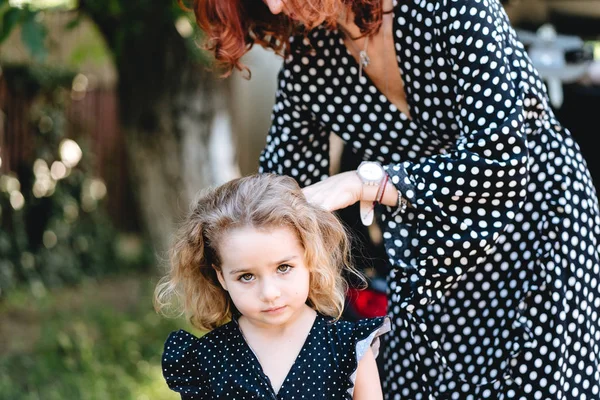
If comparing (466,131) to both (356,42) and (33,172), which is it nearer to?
(356,42)

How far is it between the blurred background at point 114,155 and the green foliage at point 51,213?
1cm

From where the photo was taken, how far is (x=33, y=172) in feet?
26.4

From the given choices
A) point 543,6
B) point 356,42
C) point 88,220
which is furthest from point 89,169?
point 356,42

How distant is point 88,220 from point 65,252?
1.63 ft

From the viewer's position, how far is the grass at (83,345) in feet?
16.9

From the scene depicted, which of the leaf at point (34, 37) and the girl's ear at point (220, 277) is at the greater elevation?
the leaf at point (34, 37)

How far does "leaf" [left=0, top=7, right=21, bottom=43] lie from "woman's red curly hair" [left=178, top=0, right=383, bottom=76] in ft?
5.86

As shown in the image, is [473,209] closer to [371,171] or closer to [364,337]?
[371,171]

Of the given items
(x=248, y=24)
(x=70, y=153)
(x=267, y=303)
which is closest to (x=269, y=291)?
(x=267, y=303)

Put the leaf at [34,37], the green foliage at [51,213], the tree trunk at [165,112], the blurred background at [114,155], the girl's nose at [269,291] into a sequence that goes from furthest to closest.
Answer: the green foliage at [51,213] → the tree trunk at [165,112] → the blurred background at [114,155] → the leaf at [34,37] → the girl's nose at [269,291]

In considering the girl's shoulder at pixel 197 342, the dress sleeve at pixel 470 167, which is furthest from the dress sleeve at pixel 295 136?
the girl's shoulder at pixel 197 342

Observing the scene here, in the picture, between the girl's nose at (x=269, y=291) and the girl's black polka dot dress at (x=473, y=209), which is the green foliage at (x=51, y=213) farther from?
the girl's nose at (x=269, y=291)

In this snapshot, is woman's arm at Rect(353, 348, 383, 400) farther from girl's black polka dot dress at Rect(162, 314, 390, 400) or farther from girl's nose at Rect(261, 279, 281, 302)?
girl's nose at Rect(261, 279, 281, 302)

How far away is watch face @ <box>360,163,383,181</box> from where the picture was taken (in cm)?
200
